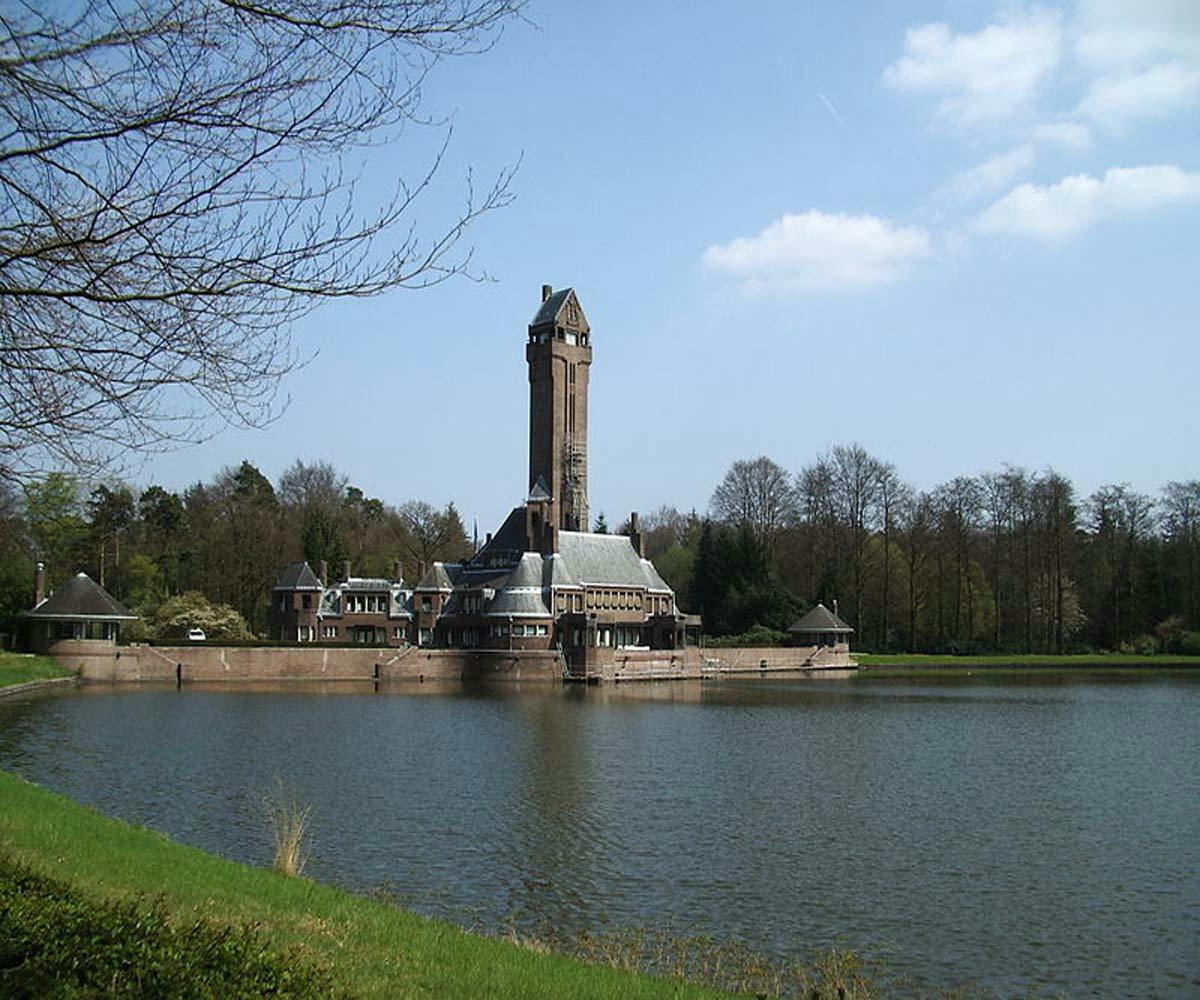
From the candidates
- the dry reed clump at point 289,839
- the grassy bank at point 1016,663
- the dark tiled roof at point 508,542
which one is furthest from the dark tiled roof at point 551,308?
the dry reed clump at point 289,839

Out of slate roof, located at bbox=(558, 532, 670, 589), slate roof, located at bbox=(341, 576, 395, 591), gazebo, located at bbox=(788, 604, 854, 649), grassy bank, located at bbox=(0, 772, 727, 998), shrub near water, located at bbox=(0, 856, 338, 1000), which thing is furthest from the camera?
gazebo, located at bbox=(788, 604, 854, 649)

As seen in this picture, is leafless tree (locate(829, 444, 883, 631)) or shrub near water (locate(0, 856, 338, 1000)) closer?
shrub near water (locate(0, 856, 338, 1000))

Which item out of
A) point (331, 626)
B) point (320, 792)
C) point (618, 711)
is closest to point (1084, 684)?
point (618, 711)

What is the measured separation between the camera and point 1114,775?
2880cm

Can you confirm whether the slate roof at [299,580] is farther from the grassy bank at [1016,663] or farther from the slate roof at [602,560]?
the grassy bank at [1016,663]

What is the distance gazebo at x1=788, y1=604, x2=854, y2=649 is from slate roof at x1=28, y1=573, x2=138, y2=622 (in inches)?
1735

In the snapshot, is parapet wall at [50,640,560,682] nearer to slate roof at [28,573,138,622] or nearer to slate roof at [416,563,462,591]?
slate roof at [28,573,138,622]

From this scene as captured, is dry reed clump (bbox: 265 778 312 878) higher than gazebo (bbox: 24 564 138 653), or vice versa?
gazebo (bbox: 24 564 138 653)

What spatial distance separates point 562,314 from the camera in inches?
3342

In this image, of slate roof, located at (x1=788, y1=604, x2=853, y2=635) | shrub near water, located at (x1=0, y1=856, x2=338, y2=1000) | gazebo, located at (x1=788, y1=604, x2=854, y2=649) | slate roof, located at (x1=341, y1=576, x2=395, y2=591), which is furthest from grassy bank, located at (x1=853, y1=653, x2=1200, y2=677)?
shrub near water, located at (x1=0, y1=856, x2=338, y2=1000)

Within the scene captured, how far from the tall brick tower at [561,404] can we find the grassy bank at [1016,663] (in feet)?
76.8

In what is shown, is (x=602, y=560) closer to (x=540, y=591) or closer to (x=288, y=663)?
(x=540, y=591)

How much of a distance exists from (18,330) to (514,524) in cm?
6912

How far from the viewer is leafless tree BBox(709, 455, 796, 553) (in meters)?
98.5
